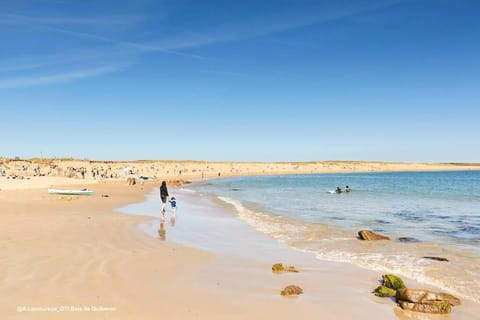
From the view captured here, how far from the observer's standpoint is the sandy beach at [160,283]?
24.7ft

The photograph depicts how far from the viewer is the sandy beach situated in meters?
7.53

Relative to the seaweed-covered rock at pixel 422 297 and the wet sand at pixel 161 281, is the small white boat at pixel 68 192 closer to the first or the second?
the wet sand at pixel 161 281

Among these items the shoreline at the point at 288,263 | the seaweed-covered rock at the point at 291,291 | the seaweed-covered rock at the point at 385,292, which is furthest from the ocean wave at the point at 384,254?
the seaweed-covered rock at the point at 291,291

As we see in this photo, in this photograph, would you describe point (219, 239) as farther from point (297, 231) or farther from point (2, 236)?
point (2, 236)

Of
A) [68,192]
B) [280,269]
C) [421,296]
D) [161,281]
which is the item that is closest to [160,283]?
[161,281]

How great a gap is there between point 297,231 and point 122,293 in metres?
11.0

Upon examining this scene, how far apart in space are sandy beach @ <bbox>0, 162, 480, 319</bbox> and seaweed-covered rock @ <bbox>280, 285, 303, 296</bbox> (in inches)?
8.4

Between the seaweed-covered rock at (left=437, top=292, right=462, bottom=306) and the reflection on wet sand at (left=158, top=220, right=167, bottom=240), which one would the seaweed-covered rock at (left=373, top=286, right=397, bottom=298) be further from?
the reflection on wet sand at (left=158, top=220, right=167, bottom=240)

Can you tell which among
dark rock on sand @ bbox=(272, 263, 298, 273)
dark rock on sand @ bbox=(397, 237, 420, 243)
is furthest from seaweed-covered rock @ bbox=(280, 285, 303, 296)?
dark rock on sand @ bbox=(397, 237, 420, 243)

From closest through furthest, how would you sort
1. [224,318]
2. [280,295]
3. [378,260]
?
[224,318] → [280,295] → [378,260]

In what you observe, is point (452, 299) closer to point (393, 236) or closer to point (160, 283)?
point (160, 283)

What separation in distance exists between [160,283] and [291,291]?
295 centimetres

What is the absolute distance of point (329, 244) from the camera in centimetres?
1524

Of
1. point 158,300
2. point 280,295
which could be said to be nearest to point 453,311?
point 280,295
